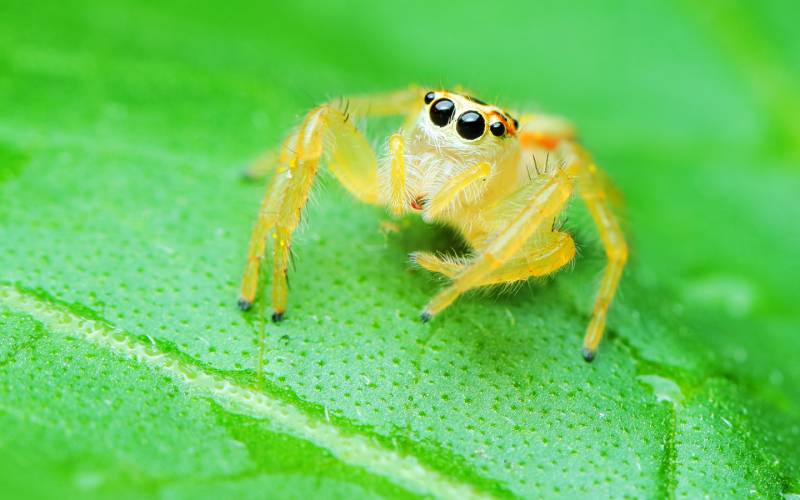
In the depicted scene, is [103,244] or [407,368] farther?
[103,244]

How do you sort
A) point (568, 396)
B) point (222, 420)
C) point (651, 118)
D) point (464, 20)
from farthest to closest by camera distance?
point (464, 20)
point (651, 118)
point (568, 396)
point (222, 420)

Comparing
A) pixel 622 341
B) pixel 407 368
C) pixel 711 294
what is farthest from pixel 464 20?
pixel 407 368

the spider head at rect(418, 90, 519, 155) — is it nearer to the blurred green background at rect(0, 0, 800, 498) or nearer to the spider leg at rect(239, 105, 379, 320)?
the spider leg at rect(239, 105, 379, 320)

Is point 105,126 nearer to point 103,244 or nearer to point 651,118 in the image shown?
point 103,244

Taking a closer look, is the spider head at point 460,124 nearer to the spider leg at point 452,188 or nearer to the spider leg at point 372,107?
the spider leg at point 452,188

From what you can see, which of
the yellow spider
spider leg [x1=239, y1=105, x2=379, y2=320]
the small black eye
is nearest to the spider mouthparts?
the yellow spider
